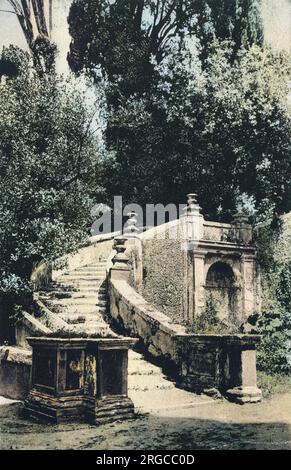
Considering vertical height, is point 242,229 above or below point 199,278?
above

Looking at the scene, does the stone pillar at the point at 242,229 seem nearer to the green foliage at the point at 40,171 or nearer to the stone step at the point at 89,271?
the stone step at the point at 89,271

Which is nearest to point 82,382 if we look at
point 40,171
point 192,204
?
point 40,171

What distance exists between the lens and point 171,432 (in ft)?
19.6

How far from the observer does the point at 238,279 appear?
1248 cm

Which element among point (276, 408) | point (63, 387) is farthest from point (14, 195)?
point (276, 408)

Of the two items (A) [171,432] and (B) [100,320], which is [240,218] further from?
(A) [171,432]

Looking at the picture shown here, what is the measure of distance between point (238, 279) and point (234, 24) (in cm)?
595

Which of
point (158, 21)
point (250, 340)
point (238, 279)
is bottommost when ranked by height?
point (250, 340)

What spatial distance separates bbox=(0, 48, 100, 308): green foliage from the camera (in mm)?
9078

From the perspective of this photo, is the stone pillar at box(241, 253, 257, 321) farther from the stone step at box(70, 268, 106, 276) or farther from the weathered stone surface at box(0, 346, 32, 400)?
the weathered stone surface at box(0, 346, 32, 400)

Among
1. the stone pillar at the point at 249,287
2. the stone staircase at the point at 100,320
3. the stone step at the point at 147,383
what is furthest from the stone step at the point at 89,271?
the stone step at the point at 147,383

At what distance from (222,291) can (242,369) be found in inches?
199

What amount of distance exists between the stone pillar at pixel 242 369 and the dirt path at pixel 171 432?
41cm
